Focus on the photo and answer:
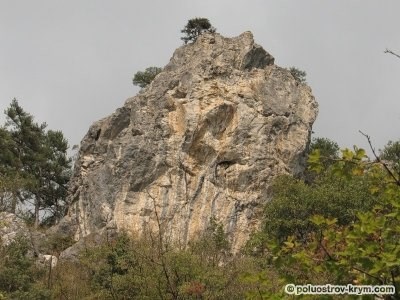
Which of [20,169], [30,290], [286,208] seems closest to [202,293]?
[30,290]

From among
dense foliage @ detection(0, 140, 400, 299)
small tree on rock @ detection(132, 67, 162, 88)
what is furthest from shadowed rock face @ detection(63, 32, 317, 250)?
small tree on rock @ detection(132, 67, 162, 88)

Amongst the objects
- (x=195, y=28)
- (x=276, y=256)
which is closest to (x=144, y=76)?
(x=195, y=28)

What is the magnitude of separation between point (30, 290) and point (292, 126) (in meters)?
18.4

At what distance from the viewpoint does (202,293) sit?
15.8 metres

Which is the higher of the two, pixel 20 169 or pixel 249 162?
pixel 20 169

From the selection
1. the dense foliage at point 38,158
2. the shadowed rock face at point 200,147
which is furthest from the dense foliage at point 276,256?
the dense foliage at point 38,158

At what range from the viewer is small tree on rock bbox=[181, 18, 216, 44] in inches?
1615

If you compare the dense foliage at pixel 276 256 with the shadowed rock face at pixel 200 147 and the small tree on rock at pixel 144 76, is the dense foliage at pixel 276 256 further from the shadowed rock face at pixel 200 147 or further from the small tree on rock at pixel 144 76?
the small tree on rock at pixel 144 76

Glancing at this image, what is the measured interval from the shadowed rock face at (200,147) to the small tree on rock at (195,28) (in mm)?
5547

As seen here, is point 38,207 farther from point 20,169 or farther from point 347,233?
point 347,233

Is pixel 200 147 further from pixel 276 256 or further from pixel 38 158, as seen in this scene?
pixel 276 256

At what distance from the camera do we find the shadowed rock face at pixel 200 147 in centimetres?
3019

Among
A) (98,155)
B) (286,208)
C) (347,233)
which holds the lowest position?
(347,233)

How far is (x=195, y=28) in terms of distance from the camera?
4125 cm
